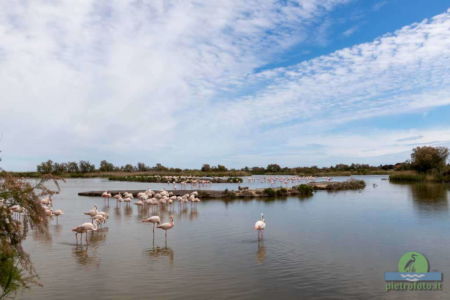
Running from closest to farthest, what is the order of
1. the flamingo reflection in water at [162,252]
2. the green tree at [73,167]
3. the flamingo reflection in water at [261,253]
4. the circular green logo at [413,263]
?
1. the circular green logo at [413,263]
2. the flamingo reflection in water at [261,253]
3. the flamingo reflection in water at [162,252]
4. the green tree at [73,167]

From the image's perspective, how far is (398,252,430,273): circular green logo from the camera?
1051 cm

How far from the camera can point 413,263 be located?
11219mm

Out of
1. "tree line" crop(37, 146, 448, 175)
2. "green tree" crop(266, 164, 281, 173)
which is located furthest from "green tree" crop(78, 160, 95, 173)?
"green tree" crop(266, 164, 281, 173)

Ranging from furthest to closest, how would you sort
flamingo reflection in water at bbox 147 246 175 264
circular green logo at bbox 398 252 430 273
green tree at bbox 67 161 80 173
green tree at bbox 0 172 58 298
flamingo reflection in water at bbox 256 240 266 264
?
green tree at bbox 67 161 80 173 → flamingo reflection in water at bbox 147 246 175 264 → flamingo reflection in water at bbox 256 240 266 264 → circular green logo at bbox 398 252 430 273 → green tree at bbox 0 172 58 298

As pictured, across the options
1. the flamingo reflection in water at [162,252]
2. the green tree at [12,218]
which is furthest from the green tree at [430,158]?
the green tree at [12,218]

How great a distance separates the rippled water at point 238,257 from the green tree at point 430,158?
41.4 m

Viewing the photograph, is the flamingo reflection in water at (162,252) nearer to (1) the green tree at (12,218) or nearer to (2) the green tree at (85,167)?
(1) the green tree at (12,218)

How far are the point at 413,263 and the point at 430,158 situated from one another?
52.1 metres

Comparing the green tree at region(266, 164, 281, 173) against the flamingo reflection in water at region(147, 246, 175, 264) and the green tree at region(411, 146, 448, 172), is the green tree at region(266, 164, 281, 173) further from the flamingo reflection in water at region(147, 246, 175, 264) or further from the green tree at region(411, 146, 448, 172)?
the flamingo reflection in water at region(147, 246, 175, 264)

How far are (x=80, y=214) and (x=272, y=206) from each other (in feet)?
41.6

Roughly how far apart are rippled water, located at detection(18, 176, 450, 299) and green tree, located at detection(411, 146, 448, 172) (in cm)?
4144

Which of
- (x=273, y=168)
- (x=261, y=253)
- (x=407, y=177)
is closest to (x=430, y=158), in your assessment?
(x=407, y=177)

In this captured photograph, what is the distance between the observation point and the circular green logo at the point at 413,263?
10508 mm
